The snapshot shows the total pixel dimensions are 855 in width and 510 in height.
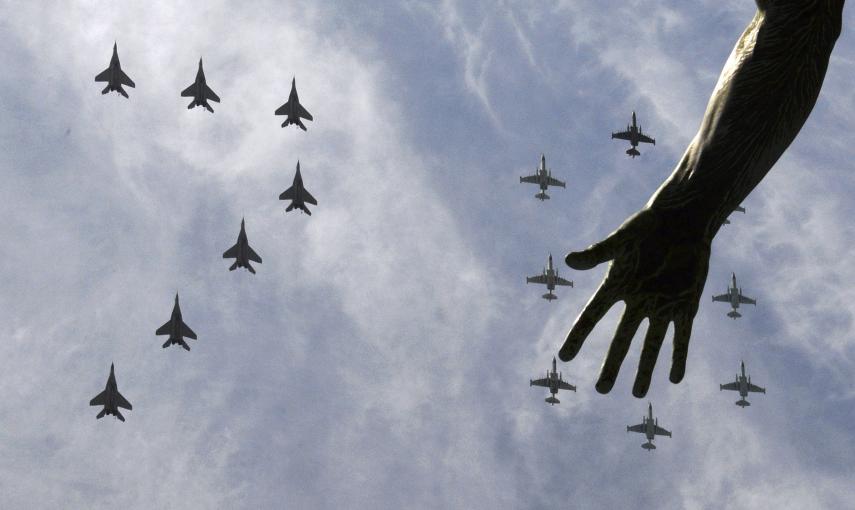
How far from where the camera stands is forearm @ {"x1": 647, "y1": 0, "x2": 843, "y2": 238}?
5.87 m

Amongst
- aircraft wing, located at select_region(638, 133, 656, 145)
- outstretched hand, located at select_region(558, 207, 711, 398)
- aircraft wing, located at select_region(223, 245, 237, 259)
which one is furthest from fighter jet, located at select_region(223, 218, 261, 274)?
outstretched hand, located at select_region(558, 207, 711, 398)

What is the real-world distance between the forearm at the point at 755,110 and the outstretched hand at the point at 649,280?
8 cm

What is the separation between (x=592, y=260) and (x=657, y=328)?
0.43m

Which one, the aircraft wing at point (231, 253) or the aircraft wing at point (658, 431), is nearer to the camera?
the aircraft wing at point (231, 253)

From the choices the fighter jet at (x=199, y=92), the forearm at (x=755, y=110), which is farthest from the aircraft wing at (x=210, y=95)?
the forearm at (x=755, y=110)

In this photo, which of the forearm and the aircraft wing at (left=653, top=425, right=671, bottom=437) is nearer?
the forearm

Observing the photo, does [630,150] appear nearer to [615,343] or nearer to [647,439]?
[647,439]

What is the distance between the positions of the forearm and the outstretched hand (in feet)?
0.25

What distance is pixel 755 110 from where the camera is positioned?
5910 millimetres

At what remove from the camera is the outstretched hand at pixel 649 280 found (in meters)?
5.89

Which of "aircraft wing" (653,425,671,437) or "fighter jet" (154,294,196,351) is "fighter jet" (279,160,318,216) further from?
"aircraft wing" (653,425,671,437)

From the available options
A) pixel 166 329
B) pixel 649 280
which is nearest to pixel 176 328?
pixel 166 329

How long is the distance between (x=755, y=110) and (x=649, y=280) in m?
0.85

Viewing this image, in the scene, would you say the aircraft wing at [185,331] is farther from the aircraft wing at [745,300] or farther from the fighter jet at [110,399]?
the aircraft wing at [745,300]
